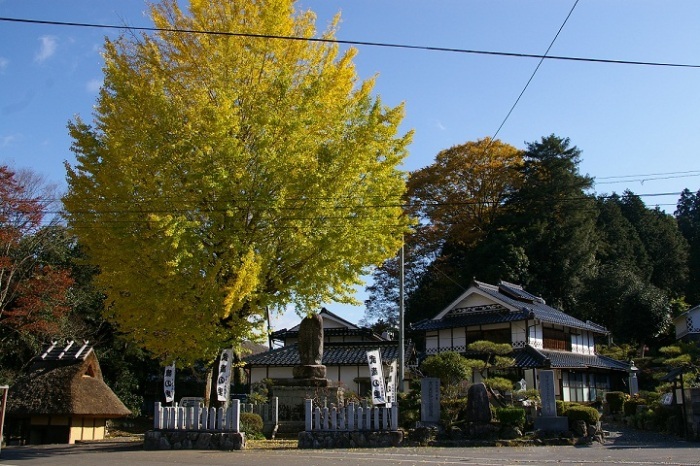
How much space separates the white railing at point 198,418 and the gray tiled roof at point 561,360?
2083 centimetres

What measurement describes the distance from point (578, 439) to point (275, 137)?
10.3 m

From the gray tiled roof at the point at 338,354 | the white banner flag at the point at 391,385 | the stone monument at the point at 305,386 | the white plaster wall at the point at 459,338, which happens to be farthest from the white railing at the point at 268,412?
the white plaster wall at the point at 459,338

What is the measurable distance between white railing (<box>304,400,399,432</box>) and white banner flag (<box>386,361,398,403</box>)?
373 cm

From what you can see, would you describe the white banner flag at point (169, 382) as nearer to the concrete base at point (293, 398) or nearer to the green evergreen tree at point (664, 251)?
the concrete base at point (293, 398)

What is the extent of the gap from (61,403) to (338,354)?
16.7m

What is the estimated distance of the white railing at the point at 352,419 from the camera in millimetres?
13719

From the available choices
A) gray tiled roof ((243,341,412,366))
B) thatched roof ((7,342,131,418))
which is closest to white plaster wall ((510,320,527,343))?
gray tiled roof ((243,341,412,366))

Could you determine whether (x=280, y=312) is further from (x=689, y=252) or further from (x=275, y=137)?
(x=689, y=252)

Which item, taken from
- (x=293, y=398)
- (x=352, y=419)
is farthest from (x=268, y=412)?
(x=352, y=419)

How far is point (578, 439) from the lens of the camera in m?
14.7

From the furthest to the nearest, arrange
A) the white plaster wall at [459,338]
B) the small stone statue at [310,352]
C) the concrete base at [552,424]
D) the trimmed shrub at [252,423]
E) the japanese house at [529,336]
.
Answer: the white plaster wall at [459,338] < the japanese house at [529,336] < the small stone statue at [310,352] < the trimmed shrub at [252,423] < the concrete base at [552,424]

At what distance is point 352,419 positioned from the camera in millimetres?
13734

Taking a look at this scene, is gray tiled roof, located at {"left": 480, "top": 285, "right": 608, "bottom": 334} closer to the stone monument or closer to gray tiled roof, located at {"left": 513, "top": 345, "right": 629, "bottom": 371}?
gray tiled roof, located at {"left": 513, "top": 345, "right": 629, "bottom": 371}

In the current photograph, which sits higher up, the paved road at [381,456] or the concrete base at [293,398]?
the concrete base at [293,398]
